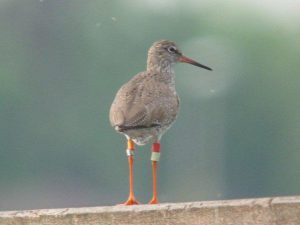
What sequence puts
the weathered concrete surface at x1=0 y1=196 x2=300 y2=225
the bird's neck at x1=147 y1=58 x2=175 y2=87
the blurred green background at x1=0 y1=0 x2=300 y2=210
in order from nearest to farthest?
the weathered concrete surface at x1=0 y1=196 x2=300 y2=225 → the bird's neck at x1=147 y1=58 x2=175 y2=87 → the blurred green background at x1=0 y1=0 x2=300 y2=210

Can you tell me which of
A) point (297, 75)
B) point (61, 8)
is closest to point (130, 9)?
point (61, 8)

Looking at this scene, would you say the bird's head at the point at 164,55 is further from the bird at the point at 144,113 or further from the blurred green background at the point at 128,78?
the blurred green background at the point at 128,78

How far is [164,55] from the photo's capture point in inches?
534

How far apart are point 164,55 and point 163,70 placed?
37cm

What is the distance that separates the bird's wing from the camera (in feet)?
37.8

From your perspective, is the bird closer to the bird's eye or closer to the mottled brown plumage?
Answer: the mottled brown plumage

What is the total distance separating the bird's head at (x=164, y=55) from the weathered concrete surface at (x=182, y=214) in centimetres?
477

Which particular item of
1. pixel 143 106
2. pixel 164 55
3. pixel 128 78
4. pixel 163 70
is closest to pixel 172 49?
pixel 164 55

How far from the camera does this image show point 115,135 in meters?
58.3

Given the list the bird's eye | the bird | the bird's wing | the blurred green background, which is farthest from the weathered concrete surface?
the blurred green background

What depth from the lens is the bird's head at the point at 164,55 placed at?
13.5 m

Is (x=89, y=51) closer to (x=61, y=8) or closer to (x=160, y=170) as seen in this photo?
(x=61, y=8)

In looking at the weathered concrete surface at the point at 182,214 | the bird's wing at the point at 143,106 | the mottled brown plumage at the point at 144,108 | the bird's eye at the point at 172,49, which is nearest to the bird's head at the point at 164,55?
the bird's eye at the point at 172,49

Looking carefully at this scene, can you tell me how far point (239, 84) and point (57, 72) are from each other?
7.42 meters
